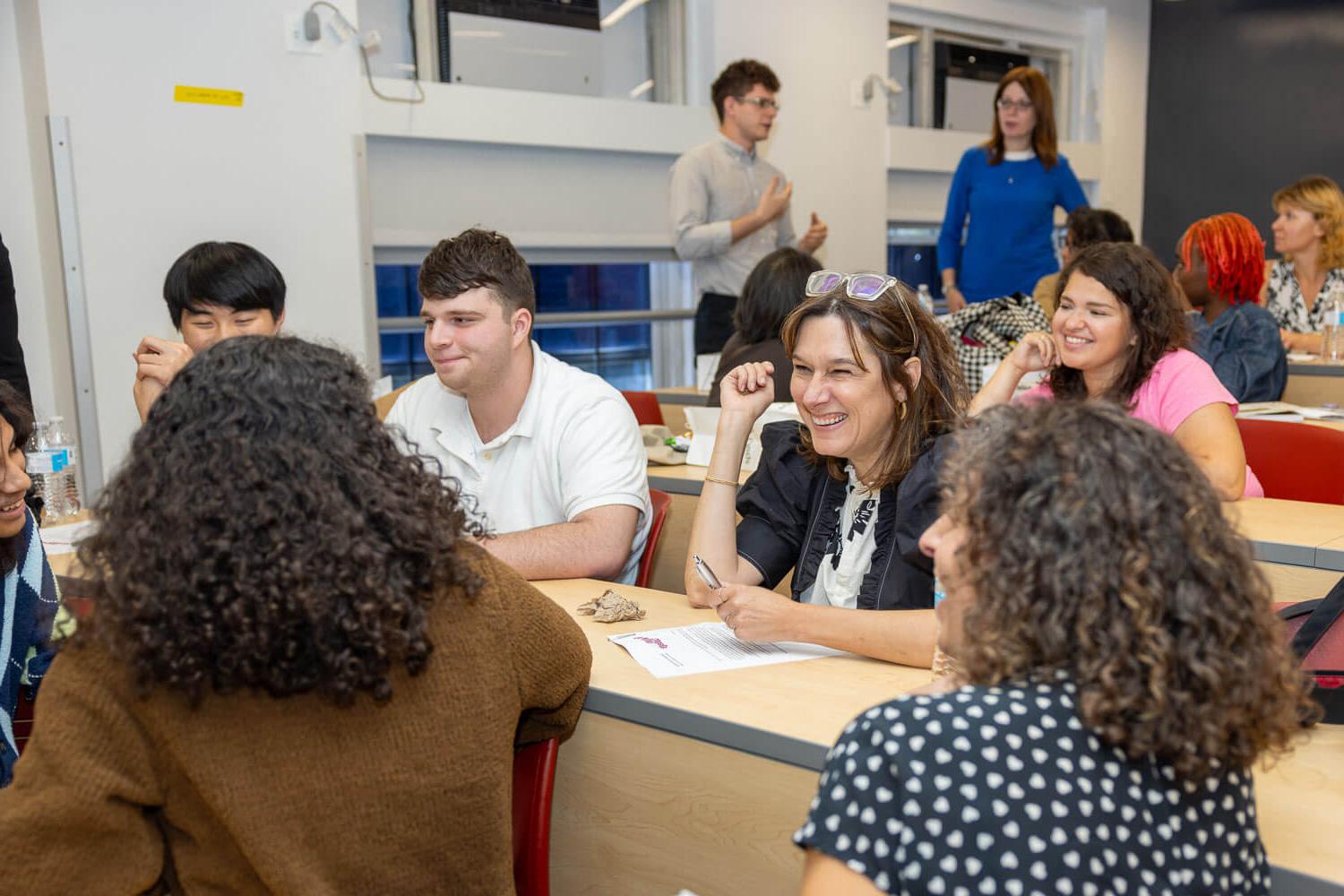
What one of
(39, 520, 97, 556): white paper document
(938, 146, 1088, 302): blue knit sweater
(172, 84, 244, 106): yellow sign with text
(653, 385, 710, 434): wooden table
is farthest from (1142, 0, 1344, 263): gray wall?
(39, 520, 97, 556): white paper document

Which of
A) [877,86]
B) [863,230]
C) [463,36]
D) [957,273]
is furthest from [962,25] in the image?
[463,36]

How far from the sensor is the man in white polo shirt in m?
2.27

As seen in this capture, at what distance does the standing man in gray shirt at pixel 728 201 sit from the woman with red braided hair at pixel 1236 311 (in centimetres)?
153

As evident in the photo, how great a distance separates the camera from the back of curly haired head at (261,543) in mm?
1024

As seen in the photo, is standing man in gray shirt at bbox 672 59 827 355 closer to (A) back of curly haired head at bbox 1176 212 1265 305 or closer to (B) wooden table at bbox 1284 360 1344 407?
(A) back of curly haired head at bbox 1176 212 1265 305

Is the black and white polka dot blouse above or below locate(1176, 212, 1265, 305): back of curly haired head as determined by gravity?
below

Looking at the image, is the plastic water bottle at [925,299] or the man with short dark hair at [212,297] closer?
the plastic water bottle at [925,299]

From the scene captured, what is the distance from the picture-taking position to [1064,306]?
2.76 meters

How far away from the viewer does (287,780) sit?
1.09 meters

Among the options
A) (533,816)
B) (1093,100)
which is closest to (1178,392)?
(533,816)

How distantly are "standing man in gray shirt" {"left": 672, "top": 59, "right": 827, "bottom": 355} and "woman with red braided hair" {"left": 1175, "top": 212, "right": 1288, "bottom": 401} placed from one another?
1529 millimetres

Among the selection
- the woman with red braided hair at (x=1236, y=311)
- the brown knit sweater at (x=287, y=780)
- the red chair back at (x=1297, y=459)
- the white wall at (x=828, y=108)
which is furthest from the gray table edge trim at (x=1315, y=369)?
the brown knit sweater at (x=287, y=780)

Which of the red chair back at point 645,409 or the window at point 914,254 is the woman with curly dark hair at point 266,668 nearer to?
the red chair back at point 645,409

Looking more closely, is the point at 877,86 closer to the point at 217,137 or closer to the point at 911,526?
the point at 217,137
